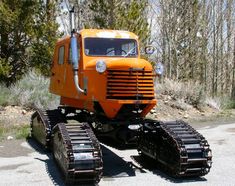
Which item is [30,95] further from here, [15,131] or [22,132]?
[22,132]

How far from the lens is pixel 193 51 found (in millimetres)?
30688

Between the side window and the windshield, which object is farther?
the side window

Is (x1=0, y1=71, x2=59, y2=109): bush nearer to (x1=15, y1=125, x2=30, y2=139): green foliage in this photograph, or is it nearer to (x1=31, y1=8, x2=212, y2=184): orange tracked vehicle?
(x1=15, y1=125, x2=30, y2=139): green foliage

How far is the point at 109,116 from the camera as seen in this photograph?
8703 mm

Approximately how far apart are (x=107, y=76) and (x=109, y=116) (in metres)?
0.83

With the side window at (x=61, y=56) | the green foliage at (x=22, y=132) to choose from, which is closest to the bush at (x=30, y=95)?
the green foliage at (x=22, y=132)

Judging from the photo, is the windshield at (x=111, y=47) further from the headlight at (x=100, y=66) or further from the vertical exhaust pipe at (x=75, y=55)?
the headlight at (x=100, y=66)

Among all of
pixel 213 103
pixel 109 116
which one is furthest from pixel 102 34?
pixel 213 103

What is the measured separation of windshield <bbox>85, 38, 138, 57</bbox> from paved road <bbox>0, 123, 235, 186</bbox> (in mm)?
2172

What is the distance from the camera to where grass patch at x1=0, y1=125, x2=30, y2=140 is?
39.8ft

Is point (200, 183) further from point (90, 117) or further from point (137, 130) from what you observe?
point (90, 117)

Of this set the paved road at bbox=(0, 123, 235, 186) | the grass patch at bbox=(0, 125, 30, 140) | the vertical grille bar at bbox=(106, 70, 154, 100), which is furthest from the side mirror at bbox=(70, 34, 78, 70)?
the grass patch at bbox=(0, 125, 30, 140)

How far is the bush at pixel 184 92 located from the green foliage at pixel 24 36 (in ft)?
15.7

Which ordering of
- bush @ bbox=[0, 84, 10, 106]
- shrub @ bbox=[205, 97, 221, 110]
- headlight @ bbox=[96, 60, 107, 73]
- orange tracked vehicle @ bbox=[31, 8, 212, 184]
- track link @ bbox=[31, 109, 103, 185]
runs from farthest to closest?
shrub @ bbox=[205, 97, 221, 110] < bush @ bbox=[0, 84, 10, 106] < headlight @ bbox=[96, 60, 107, 73] < orange tracked vehicle @ bbox=[31, 8, 212, 184] < track link @ bbox=[31, 109, 103, 185]
